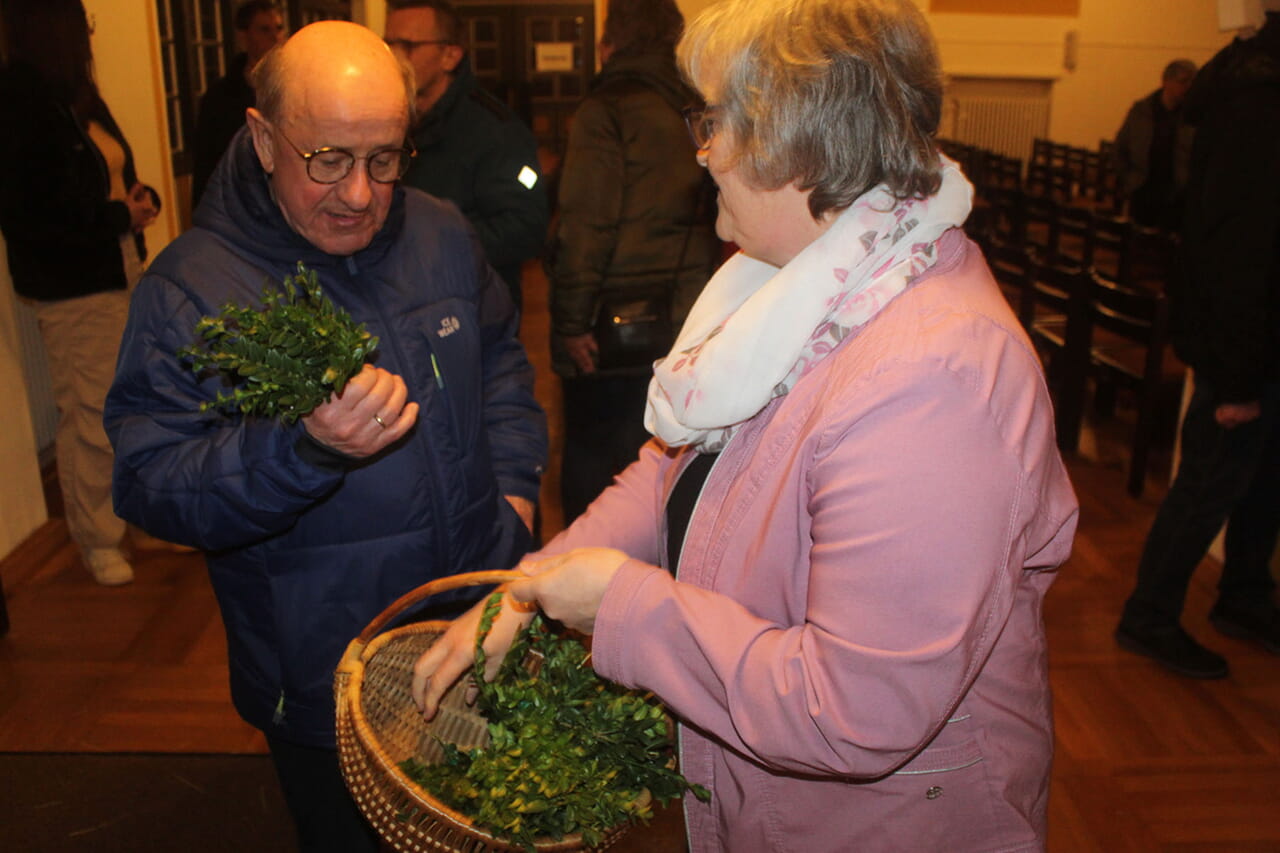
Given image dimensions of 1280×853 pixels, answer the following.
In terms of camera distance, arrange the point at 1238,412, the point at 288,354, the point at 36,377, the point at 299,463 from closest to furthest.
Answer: the point at 288,354 < the point at 299,463 < the point at 1238,412 < the point at 36,377

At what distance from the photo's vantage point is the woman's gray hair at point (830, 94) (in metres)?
1.01

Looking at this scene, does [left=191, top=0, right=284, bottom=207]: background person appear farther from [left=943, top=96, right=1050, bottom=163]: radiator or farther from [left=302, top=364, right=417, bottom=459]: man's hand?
[left=943, top=96, right=1050, bottom=163]: radiator

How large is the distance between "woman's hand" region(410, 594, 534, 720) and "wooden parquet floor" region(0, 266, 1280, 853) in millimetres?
981

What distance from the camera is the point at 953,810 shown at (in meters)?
1.08

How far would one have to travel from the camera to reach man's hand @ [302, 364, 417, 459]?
1.25 meters

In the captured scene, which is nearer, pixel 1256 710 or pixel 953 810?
pixel 953 810

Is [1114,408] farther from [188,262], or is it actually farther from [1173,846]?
[188,262]

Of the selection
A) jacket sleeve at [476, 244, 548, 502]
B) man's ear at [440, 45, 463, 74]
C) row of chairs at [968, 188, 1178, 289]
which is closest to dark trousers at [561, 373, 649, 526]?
man's ear at [440, 45, 463, 74]

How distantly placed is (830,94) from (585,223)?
1.93m

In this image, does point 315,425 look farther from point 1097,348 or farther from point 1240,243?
point 1097,348

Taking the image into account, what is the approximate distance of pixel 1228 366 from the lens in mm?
2572

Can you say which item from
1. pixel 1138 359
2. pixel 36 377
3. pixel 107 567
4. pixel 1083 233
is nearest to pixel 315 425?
pixel 107 567

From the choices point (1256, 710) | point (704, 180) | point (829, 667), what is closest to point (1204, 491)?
point (1256, 710)

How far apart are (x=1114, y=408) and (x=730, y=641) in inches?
177
